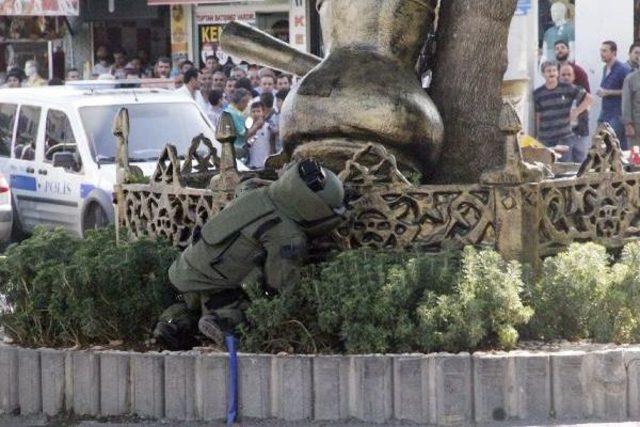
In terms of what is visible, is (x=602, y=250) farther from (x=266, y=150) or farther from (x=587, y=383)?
(x=266, y=150)

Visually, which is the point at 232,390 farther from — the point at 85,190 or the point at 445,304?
the point at 85,190

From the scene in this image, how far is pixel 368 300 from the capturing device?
6.88 metres

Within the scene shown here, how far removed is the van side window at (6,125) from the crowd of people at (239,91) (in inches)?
74.2

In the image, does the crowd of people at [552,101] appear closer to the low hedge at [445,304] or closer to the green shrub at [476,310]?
the low hedge at [445,304]

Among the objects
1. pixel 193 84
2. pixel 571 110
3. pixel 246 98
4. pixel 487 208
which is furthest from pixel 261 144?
pixel 487 208

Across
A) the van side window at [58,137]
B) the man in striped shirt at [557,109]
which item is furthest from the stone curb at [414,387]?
the man in striped shirt at [557,109]

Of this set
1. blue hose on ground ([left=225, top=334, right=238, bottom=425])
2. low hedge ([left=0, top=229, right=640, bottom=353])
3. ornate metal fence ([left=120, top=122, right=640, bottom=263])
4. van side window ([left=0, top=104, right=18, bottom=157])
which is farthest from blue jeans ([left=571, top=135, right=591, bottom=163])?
blue hose on ground ([left=225, top=334, right=238, bottom=425])

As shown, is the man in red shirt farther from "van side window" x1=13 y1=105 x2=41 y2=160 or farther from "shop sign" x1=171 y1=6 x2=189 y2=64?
"shop sign" x1=171 y1=6 x2=189 y2=64

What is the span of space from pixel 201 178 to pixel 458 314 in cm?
289

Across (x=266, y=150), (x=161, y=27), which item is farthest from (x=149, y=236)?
(x=161, y=27)

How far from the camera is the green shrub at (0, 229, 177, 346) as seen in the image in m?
7.61

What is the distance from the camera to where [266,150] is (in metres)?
17.3

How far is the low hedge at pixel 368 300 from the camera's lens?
6.87 metres

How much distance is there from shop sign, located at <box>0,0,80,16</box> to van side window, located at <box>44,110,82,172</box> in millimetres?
10763
